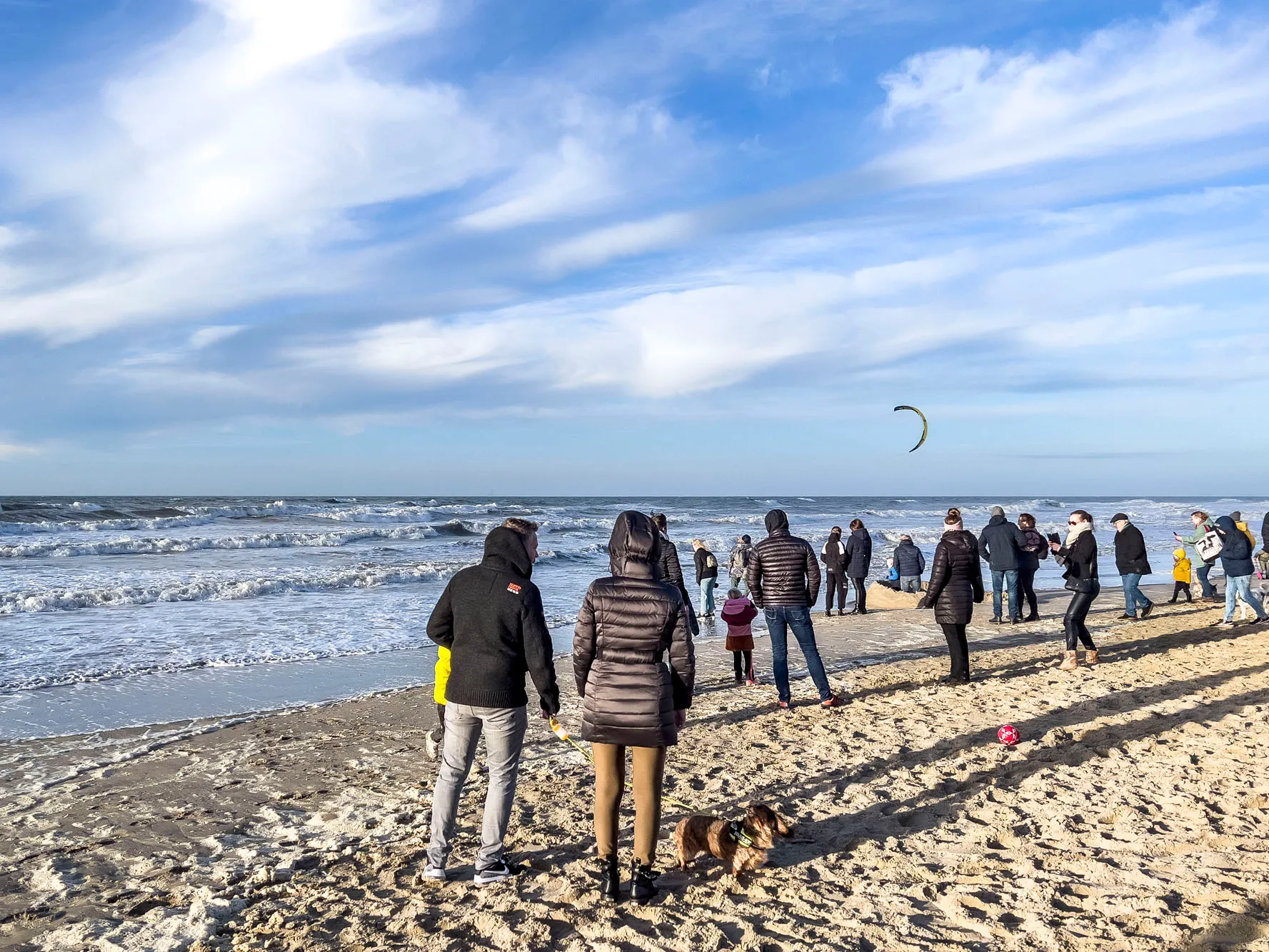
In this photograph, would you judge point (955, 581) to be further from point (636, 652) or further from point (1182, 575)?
point (1182, 575)

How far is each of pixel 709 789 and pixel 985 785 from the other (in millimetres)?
1737

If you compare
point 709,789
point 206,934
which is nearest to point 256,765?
point 206,934

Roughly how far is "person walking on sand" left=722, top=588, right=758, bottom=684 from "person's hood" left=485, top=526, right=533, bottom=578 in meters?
4.42

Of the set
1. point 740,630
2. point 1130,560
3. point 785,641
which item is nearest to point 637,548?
point 785,641

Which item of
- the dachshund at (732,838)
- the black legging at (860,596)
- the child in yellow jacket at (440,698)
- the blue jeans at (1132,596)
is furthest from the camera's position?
the black legging at (860,596)

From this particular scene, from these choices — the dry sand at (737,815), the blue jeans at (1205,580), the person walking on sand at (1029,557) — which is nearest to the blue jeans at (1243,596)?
the person walking on sand at (1029,557)

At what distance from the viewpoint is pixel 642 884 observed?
3.90m

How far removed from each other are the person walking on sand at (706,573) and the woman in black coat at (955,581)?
13.6ft

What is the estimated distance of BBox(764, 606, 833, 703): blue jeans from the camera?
7.29m

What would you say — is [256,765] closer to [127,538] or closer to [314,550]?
[314,550]

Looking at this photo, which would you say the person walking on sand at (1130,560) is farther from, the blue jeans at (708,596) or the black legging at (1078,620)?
the blue jeans at (708,596)

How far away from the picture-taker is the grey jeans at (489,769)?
12.7 ft

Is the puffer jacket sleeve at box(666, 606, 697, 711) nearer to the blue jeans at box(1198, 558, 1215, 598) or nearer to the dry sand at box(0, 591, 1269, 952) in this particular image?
the dry sand at box(0, 591, 1269, 952)

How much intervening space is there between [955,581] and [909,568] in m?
7.77
